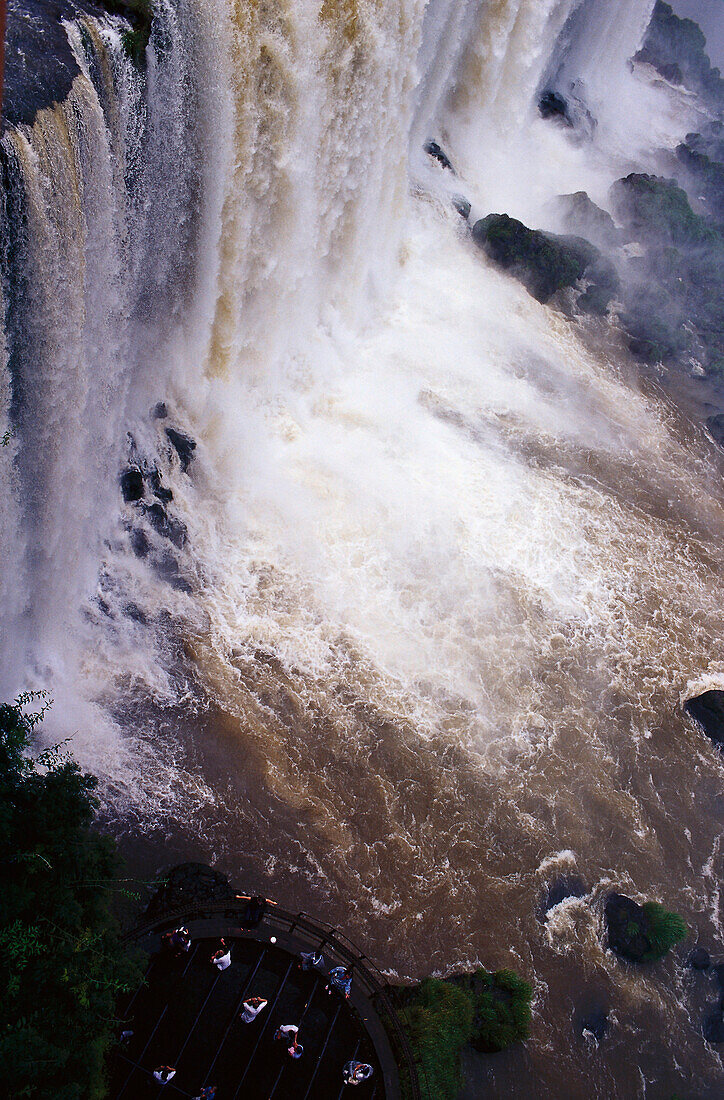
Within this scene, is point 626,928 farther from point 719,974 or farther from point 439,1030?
point 439,1030

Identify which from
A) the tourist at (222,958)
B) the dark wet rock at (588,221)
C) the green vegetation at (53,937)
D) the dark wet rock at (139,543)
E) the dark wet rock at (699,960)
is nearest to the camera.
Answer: the green vegetation at (53,937)

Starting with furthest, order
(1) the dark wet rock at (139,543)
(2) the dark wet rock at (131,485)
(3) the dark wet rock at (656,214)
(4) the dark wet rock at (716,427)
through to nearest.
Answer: (3) the dark wet rock at (656,214)
(4) the dark wet rock at (716,427)
(2) the dark wet rock at (131,485)
(1) the dark wet rock at (139,543)

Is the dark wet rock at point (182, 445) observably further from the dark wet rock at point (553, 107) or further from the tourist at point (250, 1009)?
the dark wet rock at point (553, 107)

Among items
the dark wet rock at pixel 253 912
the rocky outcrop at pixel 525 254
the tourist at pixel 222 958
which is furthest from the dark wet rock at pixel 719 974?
the rocky outcrop at pixel 525 254

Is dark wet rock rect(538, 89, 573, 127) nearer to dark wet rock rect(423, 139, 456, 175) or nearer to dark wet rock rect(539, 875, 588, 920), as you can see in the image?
dark wet rock rect(423, 139, 456, 175)

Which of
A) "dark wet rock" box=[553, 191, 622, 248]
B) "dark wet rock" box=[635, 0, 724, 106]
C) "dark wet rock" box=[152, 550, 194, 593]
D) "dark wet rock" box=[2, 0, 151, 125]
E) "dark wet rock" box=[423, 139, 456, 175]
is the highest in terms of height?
"dark wet rock" box=[635, 0, 724, 106]

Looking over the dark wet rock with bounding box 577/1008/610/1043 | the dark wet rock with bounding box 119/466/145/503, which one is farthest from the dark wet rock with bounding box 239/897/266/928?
the dark wet rock with bounding box 119/466/145/503
